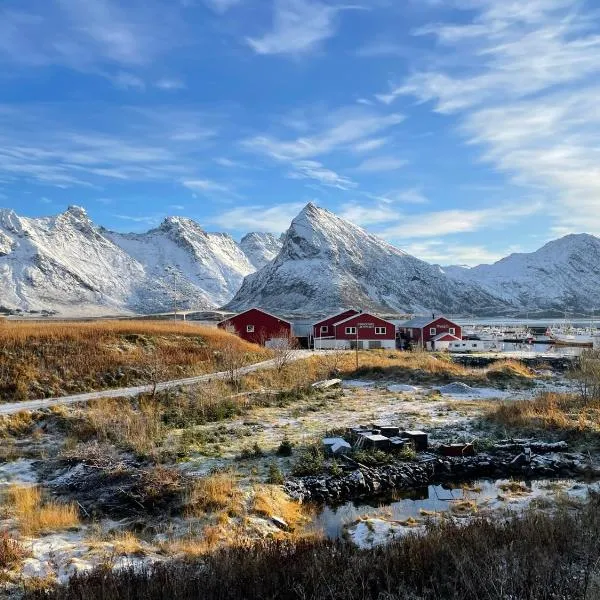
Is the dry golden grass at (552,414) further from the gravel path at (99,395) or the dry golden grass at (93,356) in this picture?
the dry golden grass at (93,356)

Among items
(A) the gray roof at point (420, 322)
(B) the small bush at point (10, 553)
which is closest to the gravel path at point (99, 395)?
(B) the small bush at point (10, 553)

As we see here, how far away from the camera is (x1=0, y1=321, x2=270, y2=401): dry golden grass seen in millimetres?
28438

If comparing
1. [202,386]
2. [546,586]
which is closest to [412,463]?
[546,586]

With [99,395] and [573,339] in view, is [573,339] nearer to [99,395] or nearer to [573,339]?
[573,339]

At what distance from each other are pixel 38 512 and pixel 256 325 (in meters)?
51.6

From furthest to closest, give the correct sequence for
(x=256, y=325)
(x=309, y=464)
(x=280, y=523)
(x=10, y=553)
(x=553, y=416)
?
1. (x=256, y=325)
2. (x=553, y=416)
3. (x=309, y=464)
4. (x=280, y=523)
5. (x=10, y=553)

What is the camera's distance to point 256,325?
6469 cm

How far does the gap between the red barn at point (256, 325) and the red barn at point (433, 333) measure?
25085mm

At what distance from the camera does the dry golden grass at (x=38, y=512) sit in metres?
12.3

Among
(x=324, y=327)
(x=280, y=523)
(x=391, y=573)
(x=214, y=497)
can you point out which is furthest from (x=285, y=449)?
(x=324, y=327)

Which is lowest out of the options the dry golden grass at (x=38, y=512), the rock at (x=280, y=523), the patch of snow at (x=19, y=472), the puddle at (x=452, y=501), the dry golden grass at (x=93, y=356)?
the puddle at (x=452, y=501)

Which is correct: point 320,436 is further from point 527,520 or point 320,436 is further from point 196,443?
point 527,520

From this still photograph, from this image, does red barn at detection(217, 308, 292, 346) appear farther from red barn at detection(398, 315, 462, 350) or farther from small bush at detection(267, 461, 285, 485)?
small bush at detection(267, 461, 285, 485)

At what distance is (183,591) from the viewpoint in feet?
24.5
